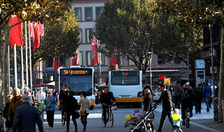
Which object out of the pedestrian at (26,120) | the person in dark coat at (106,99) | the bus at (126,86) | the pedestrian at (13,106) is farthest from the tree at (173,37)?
the pedestrian at (26,120)

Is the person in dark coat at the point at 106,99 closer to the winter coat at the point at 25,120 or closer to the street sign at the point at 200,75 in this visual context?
the winter coat at the point at 25,120

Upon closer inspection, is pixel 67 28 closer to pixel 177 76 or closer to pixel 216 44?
pixel 216 44

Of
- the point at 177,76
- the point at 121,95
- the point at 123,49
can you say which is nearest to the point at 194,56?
the point at 123,49

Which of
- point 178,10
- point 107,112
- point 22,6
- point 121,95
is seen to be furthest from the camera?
point 121,95

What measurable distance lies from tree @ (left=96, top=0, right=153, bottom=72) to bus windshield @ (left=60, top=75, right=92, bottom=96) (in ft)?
62.9

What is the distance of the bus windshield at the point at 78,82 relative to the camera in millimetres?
42750

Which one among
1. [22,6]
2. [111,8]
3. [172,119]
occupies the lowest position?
[172,119]

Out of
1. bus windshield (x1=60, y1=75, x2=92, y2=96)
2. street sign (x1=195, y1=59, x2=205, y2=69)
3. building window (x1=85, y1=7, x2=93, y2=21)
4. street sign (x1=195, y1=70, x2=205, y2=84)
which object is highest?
building window (x1=85, y1=7, x2=93, y2=21)

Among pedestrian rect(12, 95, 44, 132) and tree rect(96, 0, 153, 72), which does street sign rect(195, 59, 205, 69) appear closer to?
tree rect(96, 0, 153, 72)

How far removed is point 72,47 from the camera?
6494 cm

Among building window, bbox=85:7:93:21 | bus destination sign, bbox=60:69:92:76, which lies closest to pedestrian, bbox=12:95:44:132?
bus destination sign, bbox=60:69:92:76

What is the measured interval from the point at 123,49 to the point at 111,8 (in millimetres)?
5084

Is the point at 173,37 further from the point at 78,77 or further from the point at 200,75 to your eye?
the point at 78,77

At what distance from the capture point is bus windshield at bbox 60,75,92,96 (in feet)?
140
